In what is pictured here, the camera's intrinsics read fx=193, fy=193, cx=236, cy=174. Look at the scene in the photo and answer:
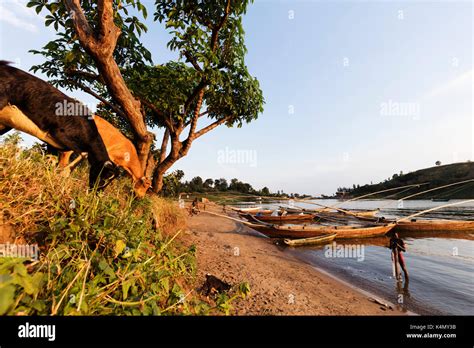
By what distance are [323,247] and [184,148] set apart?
35.0ft

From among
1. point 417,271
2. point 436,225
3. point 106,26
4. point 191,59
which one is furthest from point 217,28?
point 436,225

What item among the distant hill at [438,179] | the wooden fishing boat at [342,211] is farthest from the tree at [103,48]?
the distant hill at [438,179]

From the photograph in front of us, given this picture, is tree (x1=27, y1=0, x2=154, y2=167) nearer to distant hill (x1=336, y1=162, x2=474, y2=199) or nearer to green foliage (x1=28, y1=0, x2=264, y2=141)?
green foliage (x1=28, y1=0, x2=264, y2=141)

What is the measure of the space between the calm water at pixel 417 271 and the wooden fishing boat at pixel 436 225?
1.89 metres

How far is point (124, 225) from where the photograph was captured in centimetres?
280

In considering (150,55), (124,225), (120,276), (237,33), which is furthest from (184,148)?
(120,276)

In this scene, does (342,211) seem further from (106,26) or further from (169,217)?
(106,26)
